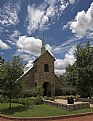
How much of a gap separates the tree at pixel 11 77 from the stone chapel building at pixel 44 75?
15.8 meters

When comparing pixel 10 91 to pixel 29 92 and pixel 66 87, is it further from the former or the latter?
pixel 66 87

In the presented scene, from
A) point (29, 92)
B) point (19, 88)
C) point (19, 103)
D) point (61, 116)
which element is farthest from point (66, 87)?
point (61, 116)

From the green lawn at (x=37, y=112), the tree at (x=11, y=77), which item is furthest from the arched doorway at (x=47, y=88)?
the green lawn at (x=37, y=112)

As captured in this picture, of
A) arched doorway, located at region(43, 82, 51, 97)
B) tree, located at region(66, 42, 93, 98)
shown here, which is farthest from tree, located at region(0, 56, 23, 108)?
arched doorway, located at region(43, 82, 51, 97)

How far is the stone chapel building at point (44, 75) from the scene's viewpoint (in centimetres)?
4222

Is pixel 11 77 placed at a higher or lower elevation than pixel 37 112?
higher

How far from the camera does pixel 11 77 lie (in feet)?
82.2

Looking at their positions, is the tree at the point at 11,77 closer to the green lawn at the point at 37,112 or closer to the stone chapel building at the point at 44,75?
the green lawn at the point at 37,112

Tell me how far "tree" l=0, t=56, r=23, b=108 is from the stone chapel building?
1577 cm

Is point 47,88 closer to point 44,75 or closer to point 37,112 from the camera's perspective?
point 44,75

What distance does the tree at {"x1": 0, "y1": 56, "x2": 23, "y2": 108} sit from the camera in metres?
25.0

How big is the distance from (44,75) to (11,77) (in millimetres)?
18185

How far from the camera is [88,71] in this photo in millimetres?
30750

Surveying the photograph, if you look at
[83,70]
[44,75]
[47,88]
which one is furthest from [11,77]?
[47,88]
